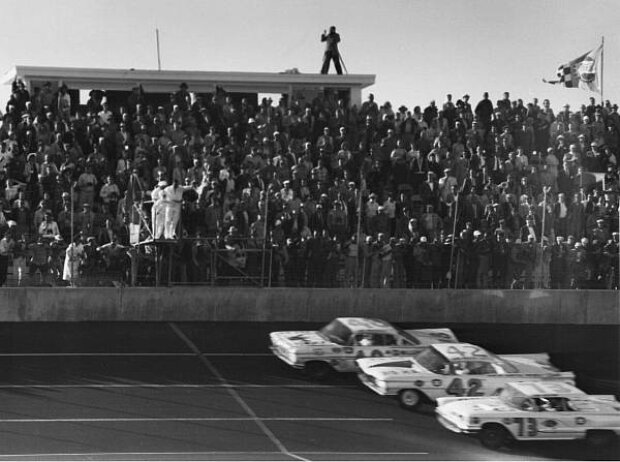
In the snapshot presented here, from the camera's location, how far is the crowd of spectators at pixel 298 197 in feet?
78.1

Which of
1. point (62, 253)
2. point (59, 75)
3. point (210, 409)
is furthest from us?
Result: point (59, 75)

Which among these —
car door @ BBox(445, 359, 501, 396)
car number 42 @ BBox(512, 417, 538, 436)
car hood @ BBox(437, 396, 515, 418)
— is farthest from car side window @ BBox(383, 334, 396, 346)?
car number 42 @ BBox(512, 417, 538, 436)

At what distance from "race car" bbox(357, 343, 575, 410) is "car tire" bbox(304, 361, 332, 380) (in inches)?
26.3

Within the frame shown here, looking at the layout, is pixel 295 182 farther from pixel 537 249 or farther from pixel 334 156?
pixel 537 249

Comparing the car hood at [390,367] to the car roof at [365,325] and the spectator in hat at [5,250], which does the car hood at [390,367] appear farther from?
the spectator in hat at [5,250]

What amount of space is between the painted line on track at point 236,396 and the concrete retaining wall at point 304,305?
2.42 feet

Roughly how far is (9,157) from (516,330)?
10594 millimetres

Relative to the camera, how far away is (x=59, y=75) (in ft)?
103

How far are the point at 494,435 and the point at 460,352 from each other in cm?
282

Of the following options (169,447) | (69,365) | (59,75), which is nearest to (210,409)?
(169,447)

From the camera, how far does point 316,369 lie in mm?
20891

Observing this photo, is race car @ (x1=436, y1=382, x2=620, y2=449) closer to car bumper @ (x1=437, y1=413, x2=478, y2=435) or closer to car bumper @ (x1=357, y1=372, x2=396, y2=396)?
car bumper @ (x1=437, y1=413, x2=478, y2=435)

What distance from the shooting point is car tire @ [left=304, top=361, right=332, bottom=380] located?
20.9 m

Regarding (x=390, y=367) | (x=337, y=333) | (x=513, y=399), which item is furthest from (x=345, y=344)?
(x=513, y=399)
